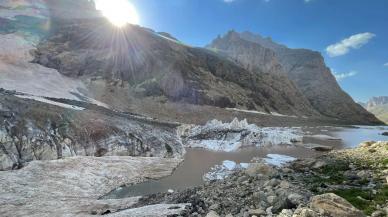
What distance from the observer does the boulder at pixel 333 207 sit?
1024cm

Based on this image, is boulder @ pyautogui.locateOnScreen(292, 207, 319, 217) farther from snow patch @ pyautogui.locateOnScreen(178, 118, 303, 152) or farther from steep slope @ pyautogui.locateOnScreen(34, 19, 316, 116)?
steep slope @ pyautogui.locateOnScreen(34, 19, 316, 116)

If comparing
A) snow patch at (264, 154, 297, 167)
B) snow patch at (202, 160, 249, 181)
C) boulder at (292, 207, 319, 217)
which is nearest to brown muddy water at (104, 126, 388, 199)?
snow patch at (202, 160, 249, 181)

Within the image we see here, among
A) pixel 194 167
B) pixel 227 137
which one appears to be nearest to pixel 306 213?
pixel 194 167

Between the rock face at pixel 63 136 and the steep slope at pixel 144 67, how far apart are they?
6481 centimetres

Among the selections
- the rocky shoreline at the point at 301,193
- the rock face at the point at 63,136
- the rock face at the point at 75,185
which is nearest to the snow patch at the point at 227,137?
the rock face at the point at 63,136

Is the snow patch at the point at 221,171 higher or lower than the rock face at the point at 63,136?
lower

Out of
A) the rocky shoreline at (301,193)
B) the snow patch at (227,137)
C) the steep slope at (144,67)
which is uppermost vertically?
the steep slope at (144,67)

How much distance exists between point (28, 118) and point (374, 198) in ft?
92.7

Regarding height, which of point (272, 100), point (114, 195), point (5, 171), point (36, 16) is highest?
point (36, 16)

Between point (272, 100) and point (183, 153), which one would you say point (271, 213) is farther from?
point (272, 100)

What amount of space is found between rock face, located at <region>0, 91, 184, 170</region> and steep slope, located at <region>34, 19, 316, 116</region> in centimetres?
6481

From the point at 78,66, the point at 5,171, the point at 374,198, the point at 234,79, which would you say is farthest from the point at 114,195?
the point at 234,79

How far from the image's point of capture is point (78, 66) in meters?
114

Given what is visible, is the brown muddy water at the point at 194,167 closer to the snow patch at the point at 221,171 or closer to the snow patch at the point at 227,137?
the snow patch at the point at 221,171
